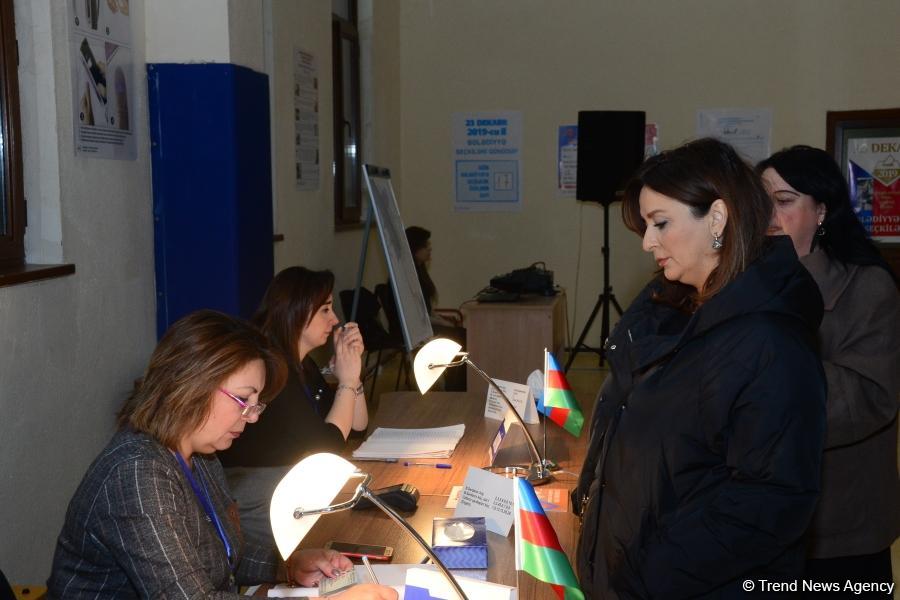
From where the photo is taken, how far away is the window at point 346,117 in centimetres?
646

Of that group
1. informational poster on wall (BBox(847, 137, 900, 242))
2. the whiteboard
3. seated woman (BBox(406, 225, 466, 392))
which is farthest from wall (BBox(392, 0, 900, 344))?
the whiteboard

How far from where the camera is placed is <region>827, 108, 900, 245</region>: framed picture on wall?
7.51 m

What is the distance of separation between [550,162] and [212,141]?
4810mm

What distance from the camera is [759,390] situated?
4.72 feet

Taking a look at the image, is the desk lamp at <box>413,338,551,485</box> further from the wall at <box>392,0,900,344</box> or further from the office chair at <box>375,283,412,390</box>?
the wall at <box>392,0,900,344</box>

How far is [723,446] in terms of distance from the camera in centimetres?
150

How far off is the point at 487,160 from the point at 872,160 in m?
3.20

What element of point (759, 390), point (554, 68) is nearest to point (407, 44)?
point (554, 68)

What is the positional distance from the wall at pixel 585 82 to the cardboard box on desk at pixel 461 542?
602 cm

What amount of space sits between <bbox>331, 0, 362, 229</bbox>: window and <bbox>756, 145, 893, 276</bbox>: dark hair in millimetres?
4367

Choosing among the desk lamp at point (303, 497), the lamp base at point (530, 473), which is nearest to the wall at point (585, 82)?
the lamp base at point (530, 473)

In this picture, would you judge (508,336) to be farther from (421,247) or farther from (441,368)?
(441,368)

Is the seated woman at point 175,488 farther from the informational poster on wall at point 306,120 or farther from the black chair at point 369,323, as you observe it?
the black chair at point 369,323

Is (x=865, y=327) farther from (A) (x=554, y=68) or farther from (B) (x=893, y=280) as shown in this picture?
(A) (x=554, y=68)
